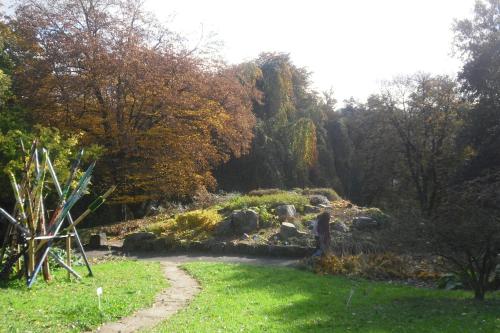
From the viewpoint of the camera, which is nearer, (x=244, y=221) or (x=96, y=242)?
(x=244, y=221)

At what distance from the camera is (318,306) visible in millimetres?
9461

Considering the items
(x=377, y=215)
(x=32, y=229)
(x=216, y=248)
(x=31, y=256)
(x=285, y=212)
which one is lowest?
(x=216, y=248)

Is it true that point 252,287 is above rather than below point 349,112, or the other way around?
below

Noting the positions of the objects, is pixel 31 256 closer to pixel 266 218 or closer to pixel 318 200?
pixel 266 218

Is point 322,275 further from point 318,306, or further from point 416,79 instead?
point 416,79

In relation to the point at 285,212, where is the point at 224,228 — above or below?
below

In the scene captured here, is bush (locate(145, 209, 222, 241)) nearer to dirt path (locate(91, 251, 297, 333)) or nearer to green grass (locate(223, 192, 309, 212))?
green grass (locate(223, 192, 309, 212))

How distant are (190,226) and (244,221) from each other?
224cm

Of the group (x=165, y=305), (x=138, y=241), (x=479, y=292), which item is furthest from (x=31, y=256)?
(x=479, y=292)

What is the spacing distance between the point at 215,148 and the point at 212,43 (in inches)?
221

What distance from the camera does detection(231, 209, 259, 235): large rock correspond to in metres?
18.6

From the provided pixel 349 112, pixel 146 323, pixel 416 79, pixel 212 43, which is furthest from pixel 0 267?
pixel 349 112

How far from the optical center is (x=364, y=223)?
17.8 metres

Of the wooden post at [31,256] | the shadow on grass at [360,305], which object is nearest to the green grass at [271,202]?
the shadow on grass at [360,305]
